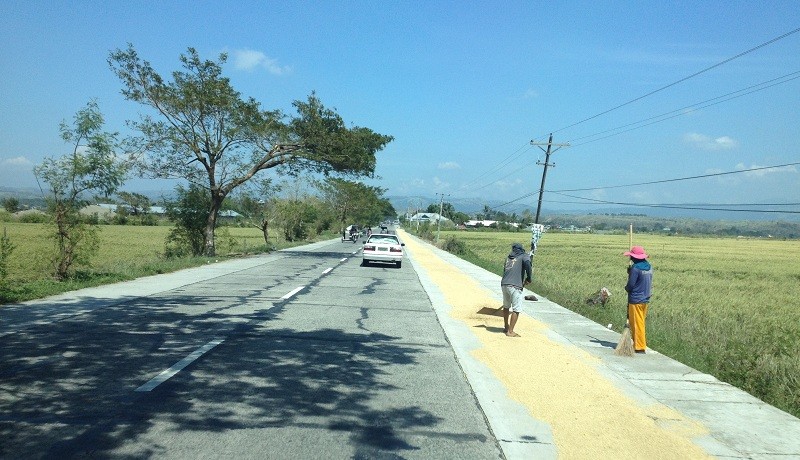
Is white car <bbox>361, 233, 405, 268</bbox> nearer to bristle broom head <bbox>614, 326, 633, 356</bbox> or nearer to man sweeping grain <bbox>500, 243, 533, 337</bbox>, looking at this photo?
man sweeping grain <bbox>500, 243, 533, 337</bbox>

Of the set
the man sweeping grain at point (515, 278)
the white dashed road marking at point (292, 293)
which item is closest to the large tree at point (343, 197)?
the white dashed road marking at point (292, 293)

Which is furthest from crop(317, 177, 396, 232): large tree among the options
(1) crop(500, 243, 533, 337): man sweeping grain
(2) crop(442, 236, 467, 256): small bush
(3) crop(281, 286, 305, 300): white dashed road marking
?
(1) crop(500, 243, 533, 337): man sweeping grain

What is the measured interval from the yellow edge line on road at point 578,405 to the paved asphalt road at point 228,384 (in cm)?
70

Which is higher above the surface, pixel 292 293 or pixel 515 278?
pixel 515 278

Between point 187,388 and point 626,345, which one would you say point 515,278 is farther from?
point 187,388

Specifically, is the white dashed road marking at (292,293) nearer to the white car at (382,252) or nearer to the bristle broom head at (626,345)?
the bristle broom head at (626,345)

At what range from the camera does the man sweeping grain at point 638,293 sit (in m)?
9.44

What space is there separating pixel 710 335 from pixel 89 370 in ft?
35.9

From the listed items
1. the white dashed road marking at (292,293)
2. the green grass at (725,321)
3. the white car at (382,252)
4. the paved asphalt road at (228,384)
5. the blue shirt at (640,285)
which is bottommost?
the green grass at (725,321)

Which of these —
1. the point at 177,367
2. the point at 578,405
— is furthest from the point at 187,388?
the point at 578,405

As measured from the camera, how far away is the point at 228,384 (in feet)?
21.7

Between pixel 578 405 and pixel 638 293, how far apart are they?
3501mm

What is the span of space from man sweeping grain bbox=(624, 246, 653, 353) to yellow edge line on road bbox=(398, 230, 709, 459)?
3.01ft

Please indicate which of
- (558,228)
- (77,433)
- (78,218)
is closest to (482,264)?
(78,218)
